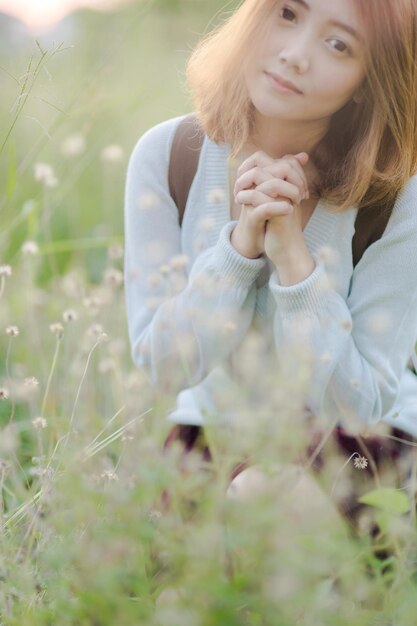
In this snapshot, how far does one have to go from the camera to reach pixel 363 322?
1.90 meters

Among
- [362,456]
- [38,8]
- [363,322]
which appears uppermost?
[38,8]

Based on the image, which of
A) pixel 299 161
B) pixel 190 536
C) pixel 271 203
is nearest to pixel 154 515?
pixel 190 536

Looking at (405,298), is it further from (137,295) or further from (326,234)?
(137,295)

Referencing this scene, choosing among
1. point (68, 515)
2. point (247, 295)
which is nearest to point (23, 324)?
point (247, 295)

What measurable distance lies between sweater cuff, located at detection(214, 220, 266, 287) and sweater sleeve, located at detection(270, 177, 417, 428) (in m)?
0.04

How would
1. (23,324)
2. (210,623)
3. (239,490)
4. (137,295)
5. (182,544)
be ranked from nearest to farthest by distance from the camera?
(210,623), (182,544), (239,490), (137,295), (23,324)

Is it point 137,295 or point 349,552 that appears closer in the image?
point 349,552

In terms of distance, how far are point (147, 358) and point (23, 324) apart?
2.01ft

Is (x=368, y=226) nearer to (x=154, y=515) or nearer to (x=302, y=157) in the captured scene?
(x=302, y=157)

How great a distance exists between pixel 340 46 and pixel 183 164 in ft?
1.40

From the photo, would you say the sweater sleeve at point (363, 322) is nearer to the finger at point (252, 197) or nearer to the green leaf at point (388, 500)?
the finger at point (252, 197)

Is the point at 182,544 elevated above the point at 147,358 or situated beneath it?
elevated above

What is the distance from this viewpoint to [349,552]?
3.95 ft

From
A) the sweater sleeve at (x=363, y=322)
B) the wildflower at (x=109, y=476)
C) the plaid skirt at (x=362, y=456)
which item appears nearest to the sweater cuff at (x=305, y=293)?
the sweater sleeve at (x=363, y=322)
